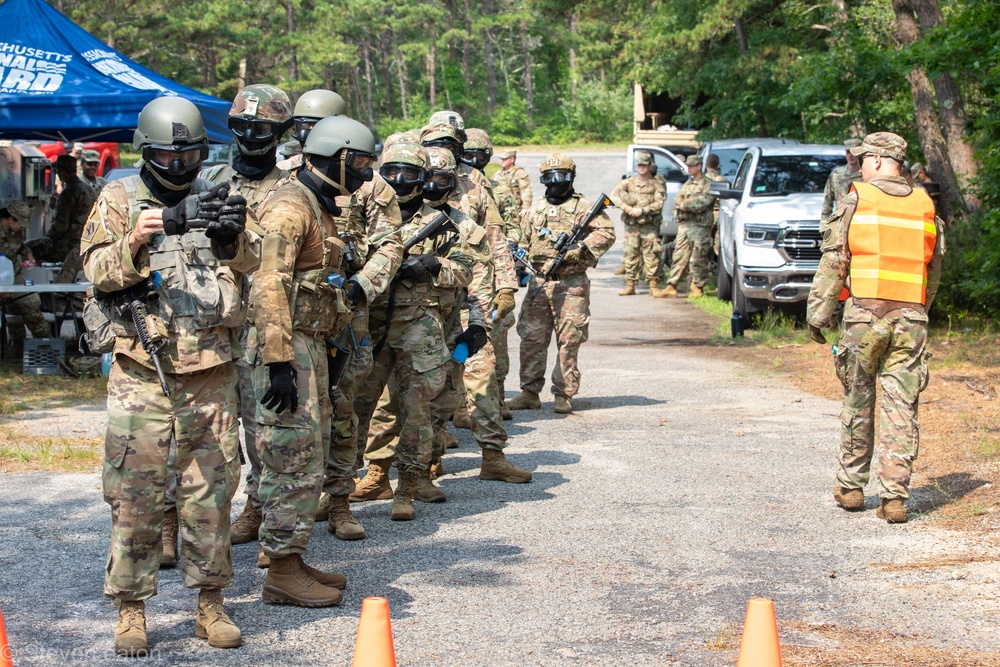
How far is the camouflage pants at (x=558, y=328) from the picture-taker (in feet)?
34.2

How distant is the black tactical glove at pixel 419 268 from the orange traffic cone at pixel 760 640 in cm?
348

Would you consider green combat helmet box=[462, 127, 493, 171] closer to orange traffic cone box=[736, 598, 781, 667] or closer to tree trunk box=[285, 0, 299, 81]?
orange traffic cone box=[736, 598, 781, 667]

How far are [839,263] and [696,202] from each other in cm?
1187

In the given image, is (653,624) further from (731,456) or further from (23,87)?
(23,87)

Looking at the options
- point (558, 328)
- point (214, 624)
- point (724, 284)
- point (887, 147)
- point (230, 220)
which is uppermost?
point (887, 147)

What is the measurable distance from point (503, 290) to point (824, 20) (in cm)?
1786

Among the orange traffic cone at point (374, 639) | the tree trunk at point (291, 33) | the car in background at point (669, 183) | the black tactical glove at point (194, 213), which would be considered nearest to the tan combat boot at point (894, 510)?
the orange traffic cone at point (374, 639)

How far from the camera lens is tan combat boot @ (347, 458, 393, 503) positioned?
7.53 meters

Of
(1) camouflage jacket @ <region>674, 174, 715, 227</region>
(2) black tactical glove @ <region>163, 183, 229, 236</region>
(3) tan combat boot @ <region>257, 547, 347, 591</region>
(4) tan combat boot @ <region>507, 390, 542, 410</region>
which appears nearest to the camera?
(2) black tactical glove @ <region>163, 183, 229, 236</region>

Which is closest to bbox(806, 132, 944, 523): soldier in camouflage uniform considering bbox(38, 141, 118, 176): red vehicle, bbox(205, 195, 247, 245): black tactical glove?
bbox(205, 195, 247, 245): black tactical glove

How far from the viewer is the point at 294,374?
213 inches

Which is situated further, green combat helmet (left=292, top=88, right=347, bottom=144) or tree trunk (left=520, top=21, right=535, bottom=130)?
tree trunk (left=520, top=21, right=535, bottom=130)

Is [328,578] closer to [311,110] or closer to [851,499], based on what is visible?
[311,110]

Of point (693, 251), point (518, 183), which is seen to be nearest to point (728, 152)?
point (693, 251)
